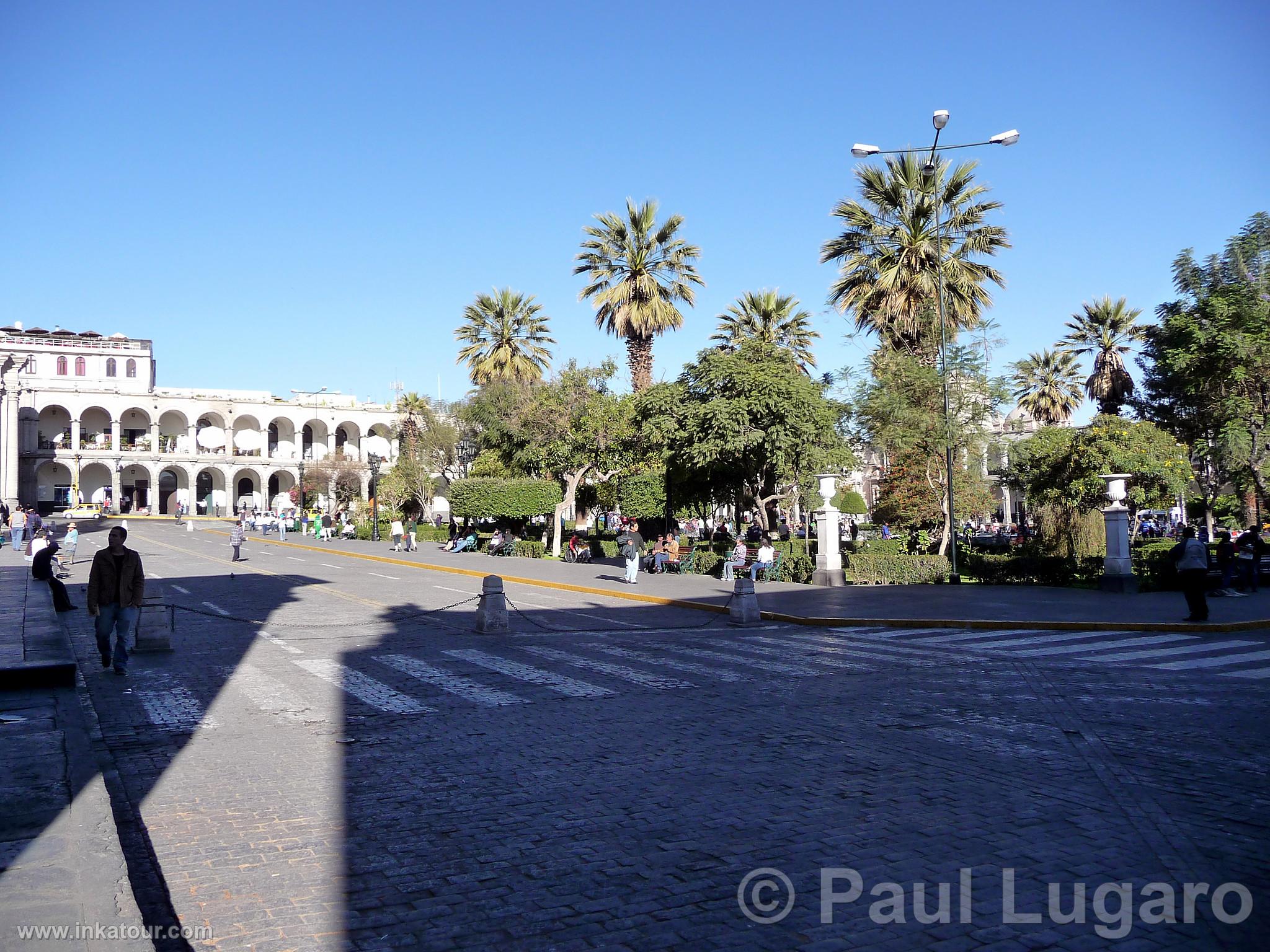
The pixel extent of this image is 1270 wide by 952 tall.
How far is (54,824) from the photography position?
5.21 meters

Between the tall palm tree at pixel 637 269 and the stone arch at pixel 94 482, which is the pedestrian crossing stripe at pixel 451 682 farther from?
the stone arch at pixel 94 482

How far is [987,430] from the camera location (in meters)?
27.8

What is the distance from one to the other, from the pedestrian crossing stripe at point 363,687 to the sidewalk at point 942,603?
8126 mm

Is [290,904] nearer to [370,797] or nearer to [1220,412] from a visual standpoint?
[370,797]

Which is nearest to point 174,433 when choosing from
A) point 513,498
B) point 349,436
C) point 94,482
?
point 94,482

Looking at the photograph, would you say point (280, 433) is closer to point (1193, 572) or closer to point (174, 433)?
point (174, 433)

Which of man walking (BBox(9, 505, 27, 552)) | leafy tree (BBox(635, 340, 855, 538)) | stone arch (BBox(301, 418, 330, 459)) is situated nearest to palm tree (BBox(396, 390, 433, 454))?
man walking (BBox(9, 505, 27, 552))

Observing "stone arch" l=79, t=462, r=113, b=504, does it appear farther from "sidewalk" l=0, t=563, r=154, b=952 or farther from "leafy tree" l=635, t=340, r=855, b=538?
"sidewalk" l=0, t=563, r=154, b=952

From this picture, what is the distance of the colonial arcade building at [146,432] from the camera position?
77188mm

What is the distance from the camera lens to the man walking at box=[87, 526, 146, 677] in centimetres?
1095

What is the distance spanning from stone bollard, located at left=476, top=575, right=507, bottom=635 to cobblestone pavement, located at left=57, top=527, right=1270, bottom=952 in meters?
2.13

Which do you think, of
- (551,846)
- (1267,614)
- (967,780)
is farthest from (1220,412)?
(551,846)

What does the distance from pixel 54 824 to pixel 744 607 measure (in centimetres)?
1204

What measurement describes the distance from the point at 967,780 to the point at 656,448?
96.8 ft
